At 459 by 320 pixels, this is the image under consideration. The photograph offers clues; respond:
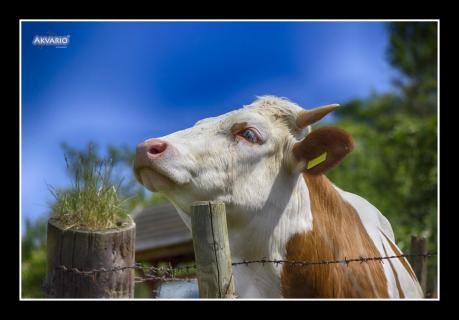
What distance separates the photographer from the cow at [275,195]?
3578mm

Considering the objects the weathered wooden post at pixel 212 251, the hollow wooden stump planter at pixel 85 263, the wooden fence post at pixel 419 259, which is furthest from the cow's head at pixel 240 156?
the wooden fence post at pixel 419 259

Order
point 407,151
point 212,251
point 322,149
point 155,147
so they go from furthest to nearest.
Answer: point 407,151 < point 322,149 < point 155,147 < point 212,251

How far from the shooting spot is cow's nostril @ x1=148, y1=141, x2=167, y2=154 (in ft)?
11.2

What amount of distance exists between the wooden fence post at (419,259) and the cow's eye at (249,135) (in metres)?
2.02

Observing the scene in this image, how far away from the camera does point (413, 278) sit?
4188 mm

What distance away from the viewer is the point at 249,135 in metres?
3.71

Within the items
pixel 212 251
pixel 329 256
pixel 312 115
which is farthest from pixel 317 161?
pixel 212 251

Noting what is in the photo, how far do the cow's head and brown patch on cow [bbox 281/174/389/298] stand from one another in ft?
0.81

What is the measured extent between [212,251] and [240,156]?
35.5 inches

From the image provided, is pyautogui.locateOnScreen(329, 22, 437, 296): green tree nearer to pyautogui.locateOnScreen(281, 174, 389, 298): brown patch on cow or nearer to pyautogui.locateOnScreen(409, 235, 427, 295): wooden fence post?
pyautogui.locateOnScreen(409, 235, 427, 295): wooden fence post

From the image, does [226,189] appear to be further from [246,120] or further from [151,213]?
[151,213]

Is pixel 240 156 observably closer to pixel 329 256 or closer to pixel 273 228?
pixel 273 228
